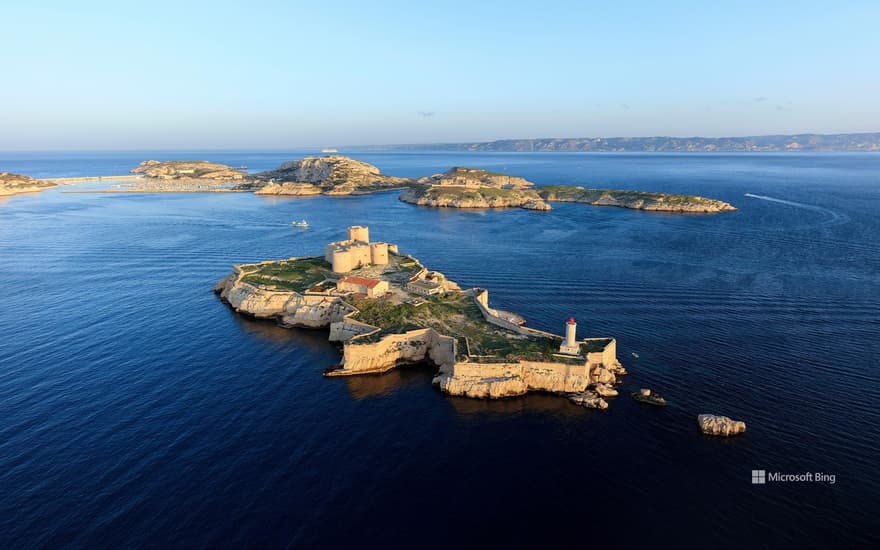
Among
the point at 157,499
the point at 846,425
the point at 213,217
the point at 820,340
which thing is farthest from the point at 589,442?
the point at 213,217

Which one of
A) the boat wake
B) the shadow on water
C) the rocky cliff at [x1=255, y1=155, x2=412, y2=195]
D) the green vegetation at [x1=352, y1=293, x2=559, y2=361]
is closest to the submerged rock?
the green vegetation at [x1=352, y1=293, x2=559, y2=361]

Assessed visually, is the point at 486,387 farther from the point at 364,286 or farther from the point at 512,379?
the point at 364,286

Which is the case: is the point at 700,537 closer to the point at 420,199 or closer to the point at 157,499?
the point at 157,499

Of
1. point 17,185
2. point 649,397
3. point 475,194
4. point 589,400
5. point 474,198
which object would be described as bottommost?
point 589,400

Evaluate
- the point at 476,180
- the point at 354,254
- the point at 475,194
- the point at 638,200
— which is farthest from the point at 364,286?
the point at 476,180

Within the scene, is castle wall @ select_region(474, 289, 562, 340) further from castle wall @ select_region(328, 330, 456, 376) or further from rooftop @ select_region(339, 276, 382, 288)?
rooftop @ select_region(339, 276, 382, 288)

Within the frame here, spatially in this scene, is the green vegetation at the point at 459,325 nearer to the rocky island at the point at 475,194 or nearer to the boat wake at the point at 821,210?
the rocky island at the point at 475,194
